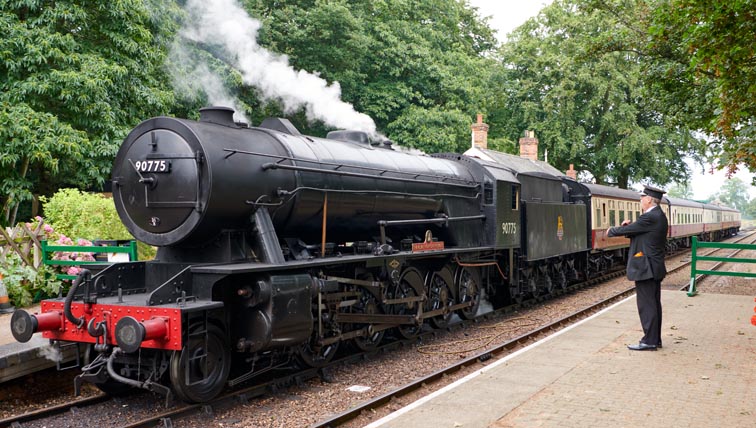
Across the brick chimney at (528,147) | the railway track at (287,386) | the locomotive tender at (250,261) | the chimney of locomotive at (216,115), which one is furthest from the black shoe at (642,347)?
the brick chimney at (528,147)

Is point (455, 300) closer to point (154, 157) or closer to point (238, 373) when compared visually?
point (238, 373)

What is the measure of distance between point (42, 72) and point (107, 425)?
11.1m

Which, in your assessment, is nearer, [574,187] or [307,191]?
[307,191]

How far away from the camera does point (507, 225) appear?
1142cm

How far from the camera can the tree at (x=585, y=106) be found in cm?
3231

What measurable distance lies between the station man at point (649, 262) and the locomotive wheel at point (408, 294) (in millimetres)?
2827

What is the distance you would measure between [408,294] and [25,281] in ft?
21.9

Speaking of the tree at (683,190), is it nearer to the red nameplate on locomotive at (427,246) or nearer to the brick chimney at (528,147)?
the brick chimney at (528,147)

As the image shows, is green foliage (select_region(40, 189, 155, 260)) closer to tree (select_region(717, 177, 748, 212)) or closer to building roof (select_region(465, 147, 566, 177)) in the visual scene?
building roof (select_region(465, 147, 566, 177))

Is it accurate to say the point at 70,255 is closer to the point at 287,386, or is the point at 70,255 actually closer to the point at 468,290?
the point at 287,386

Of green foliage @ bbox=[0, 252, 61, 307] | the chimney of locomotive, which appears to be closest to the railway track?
the chimney of locomotive

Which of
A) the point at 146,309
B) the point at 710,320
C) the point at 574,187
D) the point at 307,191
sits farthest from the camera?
the point at 574,187

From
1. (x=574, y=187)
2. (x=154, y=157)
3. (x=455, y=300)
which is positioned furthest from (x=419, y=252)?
(x=574, y=187)

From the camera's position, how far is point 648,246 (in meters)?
7.46
